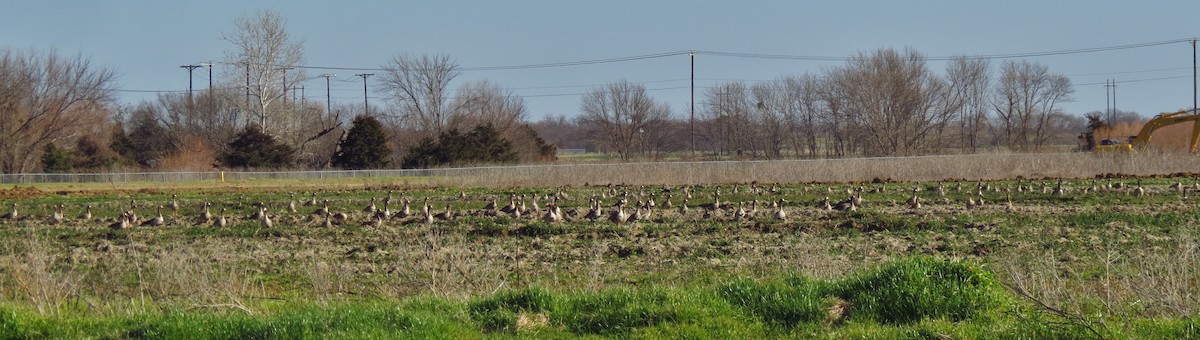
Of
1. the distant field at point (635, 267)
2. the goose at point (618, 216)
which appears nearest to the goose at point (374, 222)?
the distant field at point (635, 267)

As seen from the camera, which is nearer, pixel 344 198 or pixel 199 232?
pixel 199 232

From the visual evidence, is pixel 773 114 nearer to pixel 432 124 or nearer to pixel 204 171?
pixel 432 124

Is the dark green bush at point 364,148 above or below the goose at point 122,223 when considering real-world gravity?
above

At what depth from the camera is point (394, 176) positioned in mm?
49750

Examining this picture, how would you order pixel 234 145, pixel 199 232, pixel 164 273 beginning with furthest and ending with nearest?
pixel 234 145 → pixel 199 232 → pixel 164 273

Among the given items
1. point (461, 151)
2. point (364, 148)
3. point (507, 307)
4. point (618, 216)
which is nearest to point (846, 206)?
point (618, 216)

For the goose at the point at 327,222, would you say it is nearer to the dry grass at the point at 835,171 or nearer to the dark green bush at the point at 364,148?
the dry grass at the point at 835,171

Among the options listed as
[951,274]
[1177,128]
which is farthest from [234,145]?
[951,274]

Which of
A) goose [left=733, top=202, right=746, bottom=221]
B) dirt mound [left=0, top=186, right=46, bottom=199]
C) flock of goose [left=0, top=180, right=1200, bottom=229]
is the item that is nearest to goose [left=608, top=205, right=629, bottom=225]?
flock of goose [left=0, top=180, right=1200, bottom=229]

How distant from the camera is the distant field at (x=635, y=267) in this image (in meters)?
8.30

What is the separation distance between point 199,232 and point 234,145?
35.3 m

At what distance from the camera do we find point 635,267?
14.5m

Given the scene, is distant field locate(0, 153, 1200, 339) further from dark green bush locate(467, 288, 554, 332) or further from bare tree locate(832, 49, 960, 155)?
bare tree locate(832, 49, 960, 155)

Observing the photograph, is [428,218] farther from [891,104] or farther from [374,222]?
[891,104]
